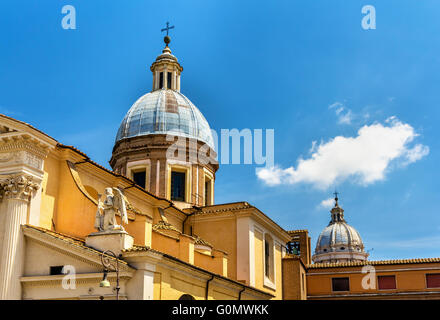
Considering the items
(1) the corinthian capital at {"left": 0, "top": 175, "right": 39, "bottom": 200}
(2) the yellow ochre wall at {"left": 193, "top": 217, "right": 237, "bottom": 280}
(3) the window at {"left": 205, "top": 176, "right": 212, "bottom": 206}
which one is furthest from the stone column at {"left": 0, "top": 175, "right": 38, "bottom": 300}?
(3) the window at {"left": 205, "top": 176, "right": 212, "bottom": 206}

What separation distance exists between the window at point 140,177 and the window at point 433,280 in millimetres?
20717

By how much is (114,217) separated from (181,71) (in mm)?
19511

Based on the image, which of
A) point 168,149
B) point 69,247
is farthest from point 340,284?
point 69,247

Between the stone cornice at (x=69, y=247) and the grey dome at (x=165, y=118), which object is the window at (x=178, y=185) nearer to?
the grey dome at (x=165, y=118)

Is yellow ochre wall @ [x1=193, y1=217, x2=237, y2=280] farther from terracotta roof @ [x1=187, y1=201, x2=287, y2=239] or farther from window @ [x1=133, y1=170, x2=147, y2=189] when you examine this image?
window @ [x1=133, y1=170, x2=147, y2=189]

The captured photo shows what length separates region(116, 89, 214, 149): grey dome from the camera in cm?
3117

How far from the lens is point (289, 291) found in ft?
103

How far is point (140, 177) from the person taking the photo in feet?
99.5

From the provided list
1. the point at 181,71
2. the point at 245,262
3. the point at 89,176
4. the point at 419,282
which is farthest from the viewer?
the point at 419,282

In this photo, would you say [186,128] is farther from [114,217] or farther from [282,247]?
[114,217]

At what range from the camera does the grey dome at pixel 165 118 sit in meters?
31.2

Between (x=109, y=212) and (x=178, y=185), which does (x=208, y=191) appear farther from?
(x=109, y=212)

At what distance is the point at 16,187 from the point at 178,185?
1379cm
